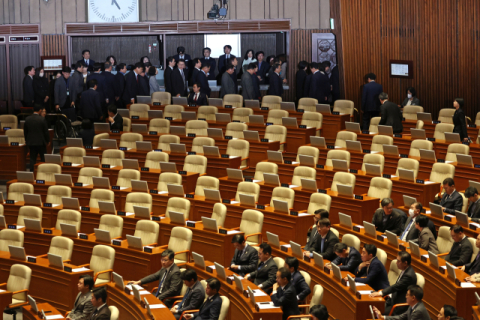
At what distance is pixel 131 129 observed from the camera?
11.7 m

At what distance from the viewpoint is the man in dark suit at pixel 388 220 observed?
25.5 ft

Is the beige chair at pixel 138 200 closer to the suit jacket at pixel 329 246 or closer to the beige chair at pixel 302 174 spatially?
the beige chair at pixel 302 174

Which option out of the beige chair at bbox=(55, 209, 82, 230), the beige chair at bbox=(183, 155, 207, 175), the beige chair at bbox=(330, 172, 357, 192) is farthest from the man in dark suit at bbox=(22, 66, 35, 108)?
the beige chair at bbox=(330, 172, 357, 192)

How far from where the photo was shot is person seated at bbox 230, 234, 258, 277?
7.28 meters

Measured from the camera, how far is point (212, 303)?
6.16 m

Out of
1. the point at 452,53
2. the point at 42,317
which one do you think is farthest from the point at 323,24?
the point at 42,317

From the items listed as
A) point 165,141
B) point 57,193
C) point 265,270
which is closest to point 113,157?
point 165,141

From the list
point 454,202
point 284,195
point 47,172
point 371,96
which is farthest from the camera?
point 371,96

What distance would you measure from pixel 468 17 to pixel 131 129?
6479mm

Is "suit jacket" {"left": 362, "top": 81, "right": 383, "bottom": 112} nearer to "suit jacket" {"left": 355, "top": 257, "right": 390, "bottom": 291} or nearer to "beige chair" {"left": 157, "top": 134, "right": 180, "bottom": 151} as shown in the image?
"beige chair" {"left": 157, "top": 134, "right": 180, "bottom": 151}

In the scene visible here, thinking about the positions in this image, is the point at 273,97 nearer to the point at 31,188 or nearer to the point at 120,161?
the point at 120,161

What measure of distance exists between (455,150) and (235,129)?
354cm

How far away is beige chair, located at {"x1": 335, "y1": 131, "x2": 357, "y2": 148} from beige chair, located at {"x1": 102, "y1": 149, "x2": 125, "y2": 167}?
336cm

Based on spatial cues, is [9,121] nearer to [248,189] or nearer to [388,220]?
[248,189]
